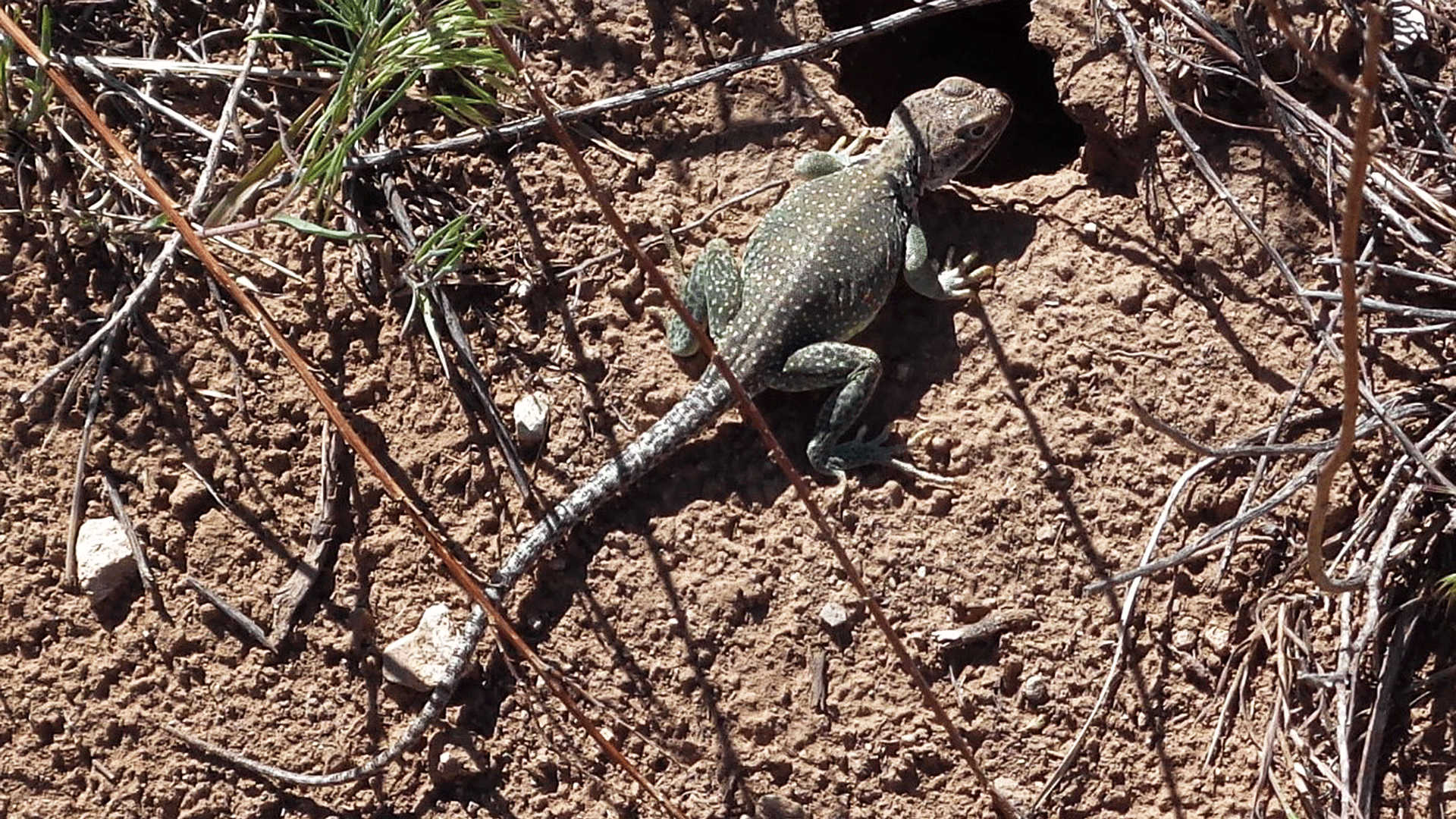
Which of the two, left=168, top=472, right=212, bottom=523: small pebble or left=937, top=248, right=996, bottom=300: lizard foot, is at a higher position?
left=168, top=472, right=212, bottom=523: small pebble

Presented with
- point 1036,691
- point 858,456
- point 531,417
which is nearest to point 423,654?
point 531,417

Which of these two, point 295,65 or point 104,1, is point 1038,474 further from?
point 104,1

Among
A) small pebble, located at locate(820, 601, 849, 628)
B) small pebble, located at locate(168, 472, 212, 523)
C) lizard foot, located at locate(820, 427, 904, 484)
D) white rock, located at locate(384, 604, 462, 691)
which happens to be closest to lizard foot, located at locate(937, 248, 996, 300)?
lizard foot, located at locate(820, 427, 904, 484)

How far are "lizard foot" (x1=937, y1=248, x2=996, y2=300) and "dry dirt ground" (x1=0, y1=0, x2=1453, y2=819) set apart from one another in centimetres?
6

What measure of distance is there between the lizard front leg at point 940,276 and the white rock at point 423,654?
173cm

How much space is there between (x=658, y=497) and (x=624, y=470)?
153 mm

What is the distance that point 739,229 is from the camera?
3.90 metres

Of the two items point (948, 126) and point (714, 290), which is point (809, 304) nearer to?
point (714, 290)

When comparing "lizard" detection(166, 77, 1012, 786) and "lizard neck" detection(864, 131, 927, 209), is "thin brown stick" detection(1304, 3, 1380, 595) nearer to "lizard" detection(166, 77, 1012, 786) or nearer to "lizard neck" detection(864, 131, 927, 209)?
"lizard" detection(166, 77, 1012, 786)

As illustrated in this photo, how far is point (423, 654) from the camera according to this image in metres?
3.42

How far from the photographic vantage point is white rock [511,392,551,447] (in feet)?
11.7

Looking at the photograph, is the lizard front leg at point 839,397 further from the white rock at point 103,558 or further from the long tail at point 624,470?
the white rock at point 103,558

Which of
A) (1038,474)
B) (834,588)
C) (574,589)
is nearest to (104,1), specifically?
(574,589)

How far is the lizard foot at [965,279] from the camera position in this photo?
12.1ft
